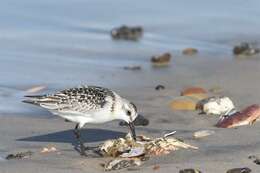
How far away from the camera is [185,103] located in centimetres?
938

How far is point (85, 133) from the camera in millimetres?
8375

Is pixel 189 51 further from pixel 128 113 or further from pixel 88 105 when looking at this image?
pixel 88 105

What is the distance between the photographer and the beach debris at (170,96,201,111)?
9.30 m

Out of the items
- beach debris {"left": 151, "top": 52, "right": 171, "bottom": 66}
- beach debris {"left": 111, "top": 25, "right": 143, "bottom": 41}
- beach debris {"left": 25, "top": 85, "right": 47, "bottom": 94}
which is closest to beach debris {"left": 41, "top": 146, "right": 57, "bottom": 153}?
beach debris {"left": 25, "top": 85, "right": 47, "bottom": 94}

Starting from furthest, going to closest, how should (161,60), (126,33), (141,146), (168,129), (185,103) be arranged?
1. (126,33)
2. (161,60)
3. (185,103)
4. (168,129)
5. (141,146)

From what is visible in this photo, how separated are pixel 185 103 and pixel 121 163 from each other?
8.83 ft

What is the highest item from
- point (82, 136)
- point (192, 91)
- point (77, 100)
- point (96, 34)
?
point (96, 34)

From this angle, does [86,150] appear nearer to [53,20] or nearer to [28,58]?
[28,58]

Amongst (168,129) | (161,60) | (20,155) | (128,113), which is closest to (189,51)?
(161,60)

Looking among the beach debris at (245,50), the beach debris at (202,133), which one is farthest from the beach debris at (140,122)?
the beach debris at (245,50)

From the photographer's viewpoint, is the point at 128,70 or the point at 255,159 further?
the point at 128,70

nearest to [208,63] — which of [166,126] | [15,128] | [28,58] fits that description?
[28,58]

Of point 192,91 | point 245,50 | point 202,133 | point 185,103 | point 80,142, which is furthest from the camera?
point 245,50

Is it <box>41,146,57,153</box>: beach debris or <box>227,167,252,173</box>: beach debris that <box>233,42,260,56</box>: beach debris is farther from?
<box>227,167,252,173</box>: beach debris
